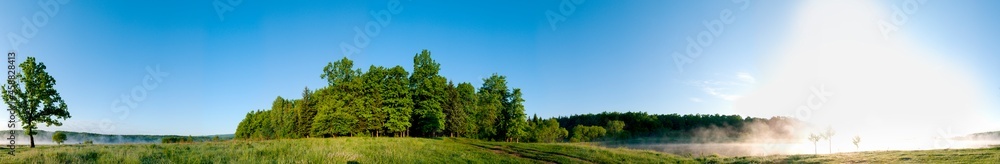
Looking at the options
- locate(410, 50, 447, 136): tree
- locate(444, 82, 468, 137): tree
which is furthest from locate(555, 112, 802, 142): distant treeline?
locate(410, 50, 447, 136): tree

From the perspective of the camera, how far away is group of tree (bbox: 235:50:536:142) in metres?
57.0

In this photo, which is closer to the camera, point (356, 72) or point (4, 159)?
point (4, 159)

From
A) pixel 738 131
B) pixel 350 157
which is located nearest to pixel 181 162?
pixel 350 157

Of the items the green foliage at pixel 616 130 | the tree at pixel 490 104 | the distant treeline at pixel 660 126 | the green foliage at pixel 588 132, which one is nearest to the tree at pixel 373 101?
the tree at pixel 490 104

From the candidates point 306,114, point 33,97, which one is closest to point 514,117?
point 306,114

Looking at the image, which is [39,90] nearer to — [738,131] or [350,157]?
[350,157]

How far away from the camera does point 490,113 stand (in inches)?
2670

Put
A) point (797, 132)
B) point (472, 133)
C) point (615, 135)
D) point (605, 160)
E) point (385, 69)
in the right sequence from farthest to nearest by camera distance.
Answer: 1. point (797, 132)
2. point (615, 135)
3. point (472, 133)
4. point (385, 69)
5. point (605, 160)

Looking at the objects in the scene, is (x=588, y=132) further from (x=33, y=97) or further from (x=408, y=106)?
(x=33, y=97)

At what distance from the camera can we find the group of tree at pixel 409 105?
57.0 metres

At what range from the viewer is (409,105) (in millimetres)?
58531

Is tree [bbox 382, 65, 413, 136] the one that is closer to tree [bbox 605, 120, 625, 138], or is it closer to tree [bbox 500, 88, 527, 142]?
tree [bbox 500, 88, 527, 142]

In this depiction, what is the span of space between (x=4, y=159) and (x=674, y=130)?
19307cm

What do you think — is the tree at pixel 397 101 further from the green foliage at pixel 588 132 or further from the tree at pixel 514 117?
the green foliage at pixel 588 132
